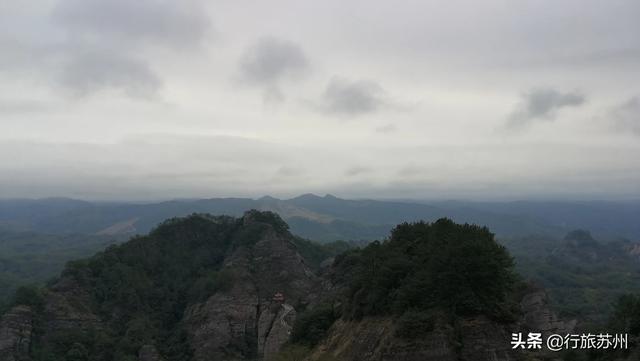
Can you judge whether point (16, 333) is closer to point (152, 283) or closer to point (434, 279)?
point (152, 283)

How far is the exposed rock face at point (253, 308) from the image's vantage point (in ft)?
254

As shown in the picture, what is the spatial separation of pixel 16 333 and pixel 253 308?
34.5m

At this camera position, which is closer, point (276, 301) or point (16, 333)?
point (16, 333)

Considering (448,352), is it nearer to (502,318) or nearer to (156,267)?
(502,318)

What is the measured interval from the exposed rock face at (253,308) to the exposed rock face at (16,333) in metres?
22.8

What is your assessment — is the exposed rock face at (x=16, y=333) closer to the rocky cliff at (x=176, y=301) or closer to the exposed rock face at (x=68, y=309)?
the rocky cliff at (x=176, y=301)

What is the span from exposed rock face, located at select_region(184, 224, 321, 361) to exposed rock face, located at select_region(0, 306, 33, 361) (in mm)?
22823

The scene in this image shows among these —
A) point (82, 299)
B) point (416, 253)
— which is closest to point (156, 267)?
point (82, 299)

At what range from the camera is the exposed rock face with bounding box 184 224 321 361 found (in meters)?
77.4

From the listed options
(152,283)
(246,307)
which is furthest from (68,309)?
(246,307)

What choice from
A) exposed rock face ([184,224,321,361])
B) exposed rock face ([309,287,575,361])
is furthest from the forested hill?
exposed rock face ([184,224,321,361])

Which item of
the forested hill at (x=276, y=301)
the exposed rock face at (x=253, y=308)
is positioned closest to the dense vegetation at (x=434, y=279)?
the forested hill at (x=276, y=301)

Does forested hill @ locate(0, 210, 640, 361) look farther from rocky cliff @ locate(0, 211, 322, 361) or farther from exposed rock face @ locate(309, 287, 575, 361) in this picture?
rocky cliff @ locate(0, 211, 322, 361)

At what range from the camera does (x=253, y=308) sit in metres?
84.6
